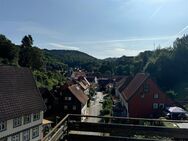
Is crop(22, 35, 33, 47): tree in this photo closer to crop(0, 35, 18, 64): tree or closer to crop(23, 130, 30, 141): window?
crop(0, 35, 18, 64): tree

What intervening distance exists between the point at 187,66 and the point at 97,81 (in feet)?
211

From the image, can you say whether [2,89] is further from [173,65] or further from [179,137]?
[173,65]

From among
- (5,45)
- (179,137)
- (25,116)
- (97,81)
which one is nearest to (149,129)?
(179,137)

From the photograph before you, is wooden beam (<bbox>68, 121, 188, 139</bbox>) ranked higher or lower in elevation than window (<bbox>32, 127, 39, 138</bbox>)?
higher

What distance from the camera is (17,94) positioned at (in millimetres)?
31984

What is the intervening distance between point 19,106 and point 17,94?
71.1 inches

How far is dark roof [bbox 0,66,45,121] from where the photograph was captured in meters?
29.0

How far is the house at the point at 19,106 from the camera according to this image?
92.4 ft

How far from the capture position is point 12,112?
2881 cm

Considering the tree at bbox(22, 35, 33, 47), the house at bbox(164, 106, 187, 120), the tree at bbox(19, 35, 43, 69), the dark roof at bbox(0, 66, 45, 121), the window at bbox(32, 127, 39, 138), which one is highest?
the tree at bbox(22, 35, 33, 47)

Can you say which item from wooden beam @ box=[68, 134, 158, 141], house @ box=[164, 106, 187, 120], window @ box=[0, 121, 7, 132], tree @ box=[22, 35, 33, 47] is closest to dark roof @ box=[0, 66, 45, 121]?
window @ box=[0, 121, 7, 132]

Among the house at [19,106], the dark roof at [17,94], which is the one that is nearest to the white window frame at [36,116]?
the house at [19,106]

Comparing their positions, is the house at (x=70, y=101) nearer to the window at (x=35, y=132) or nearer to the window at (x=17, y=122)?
the window at (x=35, y=132)

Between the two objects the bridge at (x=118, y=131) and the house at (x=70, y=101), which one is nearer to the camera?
the bridge at (x=118, y=131)
